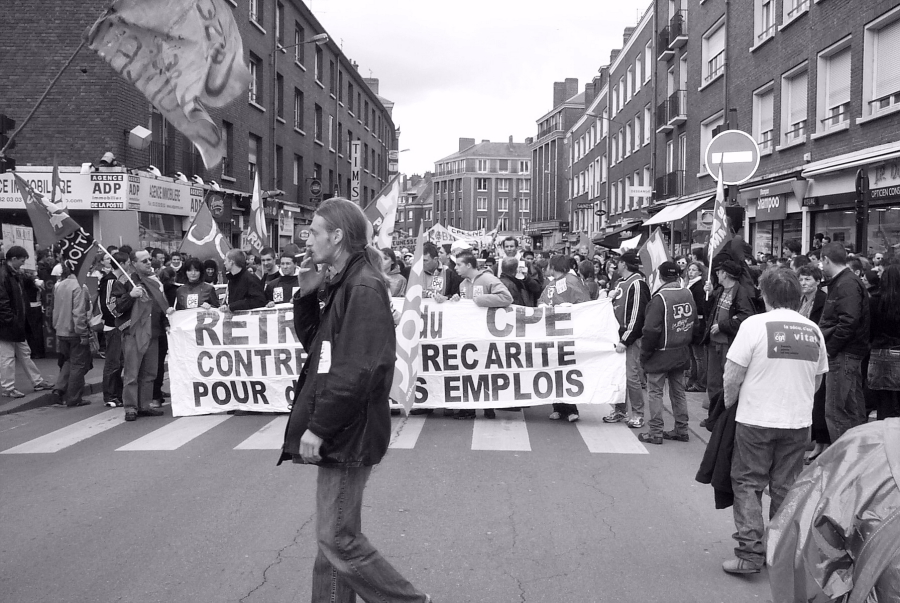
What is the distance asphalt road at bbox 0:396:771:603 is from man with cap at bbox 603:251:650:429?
522 mm

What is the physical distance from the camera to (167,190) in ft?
66.6

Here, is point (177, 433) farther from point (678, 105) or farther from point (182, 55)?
point (678, 105)

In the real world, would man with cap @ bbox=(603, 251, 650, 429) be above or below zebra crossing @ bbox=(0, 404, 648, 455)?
above

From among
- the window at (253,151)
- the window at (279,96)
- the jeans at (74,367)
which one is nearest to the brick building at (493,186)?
the window at (279,96)

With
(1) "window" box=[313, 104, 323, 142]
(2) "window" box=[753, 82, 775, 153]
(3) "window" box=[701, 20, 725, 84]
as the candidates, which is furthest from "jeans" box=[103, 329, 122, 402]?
(1) "window" box=[313, 104, 323, 142]

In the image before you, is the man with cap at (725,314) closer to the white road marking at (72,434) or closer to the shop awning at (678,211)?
the white road marking at (72,434)

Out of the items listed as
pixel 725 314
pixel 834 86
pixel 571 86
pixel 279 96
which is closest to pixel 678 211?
pixel 834 86

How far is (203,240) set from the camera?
12.8 metres

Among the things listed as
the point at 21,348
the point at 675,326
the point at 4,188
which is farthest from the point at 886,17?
the point at 4,188

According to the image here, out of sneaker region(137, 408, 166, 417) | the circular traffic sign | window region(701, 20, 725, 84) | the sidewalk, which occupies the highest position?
window region(701, 20, 725, 84)

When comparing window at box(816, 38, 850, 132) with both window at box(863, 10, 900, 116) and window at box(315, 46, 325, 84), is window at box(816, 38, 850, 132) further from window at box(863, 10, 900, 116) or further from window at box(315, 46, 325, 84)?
window at box(315, 46, 325, 84)

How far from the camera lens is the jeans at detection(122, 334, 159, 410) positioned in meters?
9.33

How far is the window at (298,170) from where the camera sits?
115 ft

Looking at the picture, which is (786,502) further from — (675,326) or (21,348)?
(21,348)
